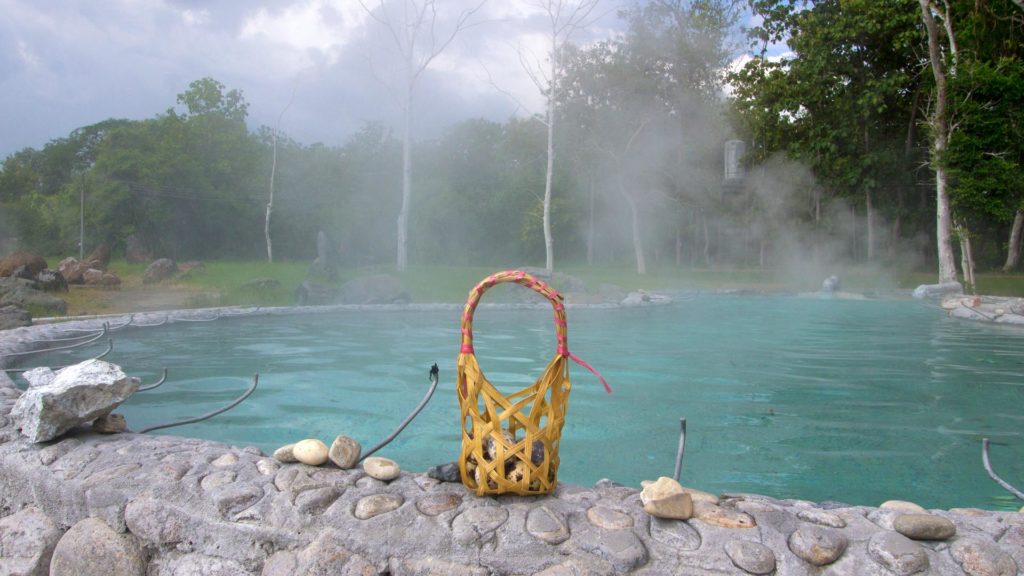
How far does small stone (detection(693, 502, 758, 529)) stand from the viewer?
1.57 m

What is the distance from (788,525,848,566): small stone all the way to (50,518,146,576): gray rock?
5.15 ft

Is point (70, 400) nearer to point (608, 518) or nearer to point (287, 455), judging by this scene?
point (287, 455)

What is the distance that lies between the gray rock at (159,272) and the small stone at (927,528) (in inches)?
474

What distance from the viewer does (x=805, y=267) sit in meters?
16.2

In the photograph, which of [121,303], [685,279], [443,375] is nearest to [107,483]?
[443,375]

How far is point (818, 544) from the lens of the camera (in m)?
1.49

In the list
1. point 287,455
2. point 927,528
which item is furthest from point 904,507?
point 287,455

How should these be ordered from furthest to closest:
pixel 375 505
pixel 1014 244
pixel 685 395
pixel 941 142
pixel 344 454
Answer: pixel 1014 244
pixel 941 142
pixel 685 395
pixel 344 454
pixel 375 505

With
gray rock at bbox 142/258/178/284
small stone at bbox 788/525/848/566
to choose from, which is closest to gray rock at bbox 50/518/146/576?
small stone at bbox 788/525/848/566

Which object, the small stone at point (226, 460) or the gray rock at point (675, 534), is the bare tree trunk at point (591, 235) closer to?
the small stone at point (226, 460)

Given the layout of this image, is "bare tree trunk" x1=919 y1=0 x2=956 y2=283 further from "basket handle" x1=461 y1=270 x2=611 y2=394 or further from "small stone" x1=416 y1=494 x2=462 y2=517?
"small stone" x1=416 y1=494 x2=462 y2=517

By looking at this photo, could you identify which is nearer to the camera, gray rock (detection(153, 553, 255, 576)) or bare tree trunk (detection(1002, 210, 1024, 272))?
gray rock (detection(153, 553, 255, 576))

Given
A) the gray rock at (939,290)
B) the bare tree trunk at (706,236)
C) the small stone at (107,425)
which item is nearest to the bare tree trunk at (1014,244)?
the gray rock at (939,290)

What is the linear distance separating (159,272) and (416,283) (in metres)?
→ 4.36
